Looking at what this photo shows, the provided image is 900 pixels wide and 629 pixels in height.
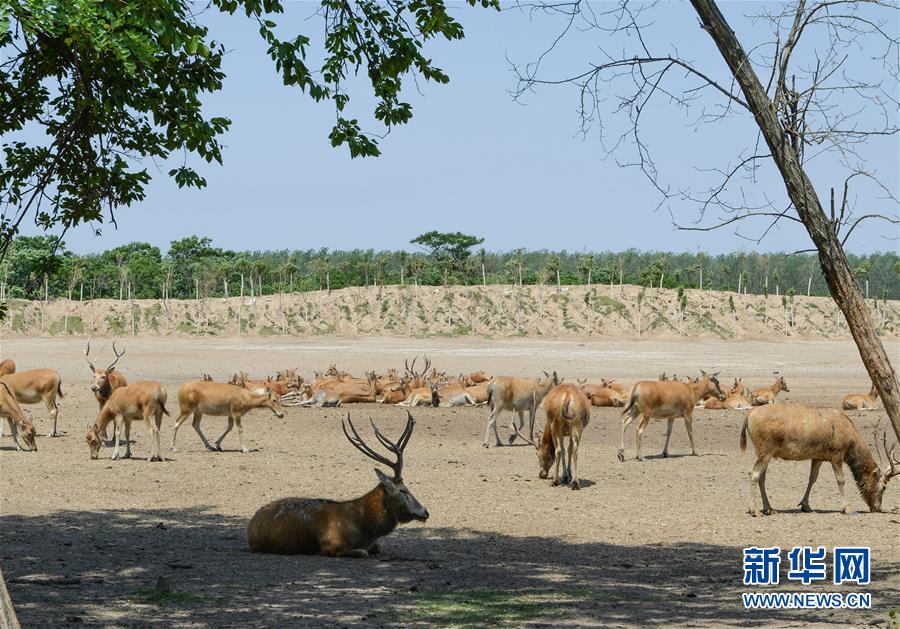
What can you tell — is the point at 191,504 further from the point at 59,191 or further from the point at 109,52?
the point at 109,52

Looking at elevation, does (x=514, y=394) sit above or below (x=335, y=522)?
above

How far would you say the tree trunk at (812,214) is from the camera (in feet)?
30.3

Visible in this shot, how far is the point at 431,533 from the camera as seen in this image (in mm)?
14062

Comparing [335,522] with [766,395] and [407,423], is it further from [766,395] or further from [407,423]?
[766,395]

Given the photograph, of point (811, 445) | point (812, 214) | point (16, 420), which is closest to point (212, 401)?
point (16, 420)

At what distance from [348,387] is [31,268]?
20766 millimetres

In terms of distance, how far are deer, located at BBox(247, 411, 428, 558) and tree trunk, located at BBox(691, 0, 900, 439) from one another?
5189 mm

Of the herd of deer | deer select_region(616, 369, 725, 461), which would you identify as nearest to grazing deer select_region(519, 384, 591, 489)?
the herd of deer

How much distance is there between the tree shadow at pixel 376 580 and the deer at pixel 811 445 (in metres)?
2.75


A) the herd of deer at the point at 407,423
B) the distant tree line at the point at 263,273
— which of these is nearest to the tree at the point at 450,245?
the distant tree line at the point at 263,273

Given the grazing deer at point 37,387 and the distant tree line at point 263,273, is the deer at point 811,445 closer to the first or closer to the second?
the grazing deer at point 37,387

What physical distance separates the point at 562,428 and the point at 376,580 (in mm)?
7844

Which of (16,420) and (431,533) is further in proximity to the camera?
(16,420)

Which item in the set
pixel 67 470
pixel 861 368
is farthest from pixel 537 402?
pixel 861 368
